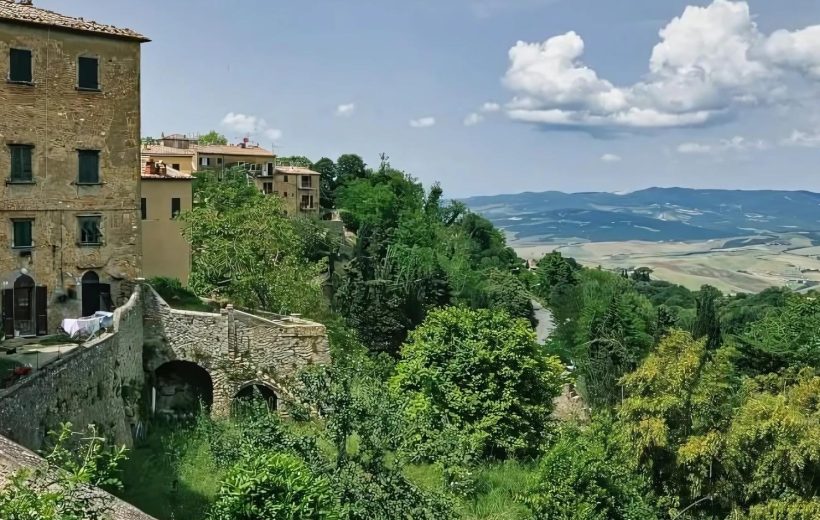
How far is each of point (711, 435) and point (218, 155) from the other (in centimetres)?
6096

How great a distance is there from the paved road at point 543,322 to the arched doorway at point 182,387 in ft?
201

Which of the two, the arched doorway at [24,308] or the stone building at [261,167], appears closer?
the arched doorway at [24,308]

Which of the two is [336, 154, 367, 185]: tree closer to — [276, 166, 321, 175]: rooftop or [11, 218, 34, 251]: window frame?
[276, 166, 321, 175]: rooftop

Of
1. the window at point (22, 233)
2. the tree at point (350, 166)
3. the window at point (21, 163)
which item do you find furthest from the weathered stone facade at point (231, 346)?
the tree at point (350, 166)

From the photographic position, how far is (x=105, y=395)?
23.8 m

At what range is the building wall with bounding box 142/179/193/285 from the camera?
45.5 metres

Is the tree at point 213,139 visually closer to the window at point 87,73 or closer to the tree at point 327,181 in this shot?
the tree at point 327,181

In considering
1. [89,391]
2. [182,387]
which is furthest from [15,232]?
[89,391]

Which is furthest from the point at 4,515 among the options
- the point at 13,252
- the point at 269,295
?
the point at 269,295

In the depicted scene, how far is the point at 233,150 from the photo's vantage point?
80750mm

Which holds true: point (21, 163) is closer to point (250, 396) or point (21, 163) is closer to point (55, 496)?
point (250, 396)

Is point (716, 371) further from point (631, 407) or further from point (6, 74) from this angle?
point (6, 74)

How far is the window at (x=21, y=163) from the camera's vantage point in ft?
97.1

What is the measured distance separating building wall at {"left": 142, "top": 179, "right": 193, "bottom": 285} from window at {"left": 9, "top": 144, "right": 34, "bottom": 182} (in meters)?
15.0
